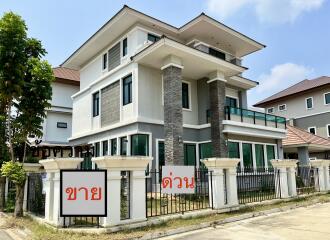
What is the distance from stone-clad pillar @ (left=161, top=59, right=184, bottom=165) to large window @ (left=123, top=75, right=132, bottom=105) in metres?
2.22

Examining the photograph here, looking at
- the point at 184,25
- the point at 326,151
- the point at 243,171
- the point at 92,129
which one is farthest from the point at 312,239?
the point at 326,151

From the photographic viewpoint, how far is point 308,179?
17031 millimetres

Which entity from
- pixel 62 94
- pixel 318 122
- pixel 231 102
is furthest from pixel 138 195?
pixel 318 122

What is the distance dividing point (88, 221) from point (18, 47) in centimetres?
667

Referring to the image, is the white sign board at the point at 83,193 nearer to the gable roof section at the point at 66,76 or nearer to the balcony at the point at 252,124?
the balcony at the point at 252,124

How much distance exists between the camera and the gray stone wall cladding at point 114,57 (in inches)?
776

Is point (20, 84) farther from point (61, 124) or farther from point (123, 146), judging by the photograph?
point (61, 124)

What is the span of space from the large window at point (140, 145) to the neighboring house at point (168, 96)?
53mm

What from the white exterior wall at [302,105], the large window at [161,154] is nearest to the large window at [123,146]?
the large window at [161,154]

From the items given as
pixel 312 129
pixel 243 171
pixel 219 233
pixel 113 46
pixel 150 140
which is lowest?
pixel 219 233

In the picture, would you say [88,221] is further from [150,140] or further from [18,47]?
[150,140]

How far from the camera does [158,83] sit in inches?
707

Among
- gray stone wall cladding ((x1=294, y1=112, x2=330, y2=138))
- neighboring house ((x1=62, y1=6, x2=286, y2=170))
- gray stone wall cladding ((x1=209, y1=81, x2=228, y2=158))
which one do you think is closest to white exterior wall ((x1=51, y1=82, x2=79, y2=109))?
neighboring house ((x1=62, y1=6, x2=286, y2=170))

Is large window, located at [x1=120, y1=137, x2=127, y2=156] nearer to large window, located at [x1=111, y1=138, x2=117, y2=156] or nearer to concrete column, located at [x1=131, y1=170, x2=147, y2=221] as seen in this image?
large window, located at [x1=111, y1=138, x2=117, y2=156]
